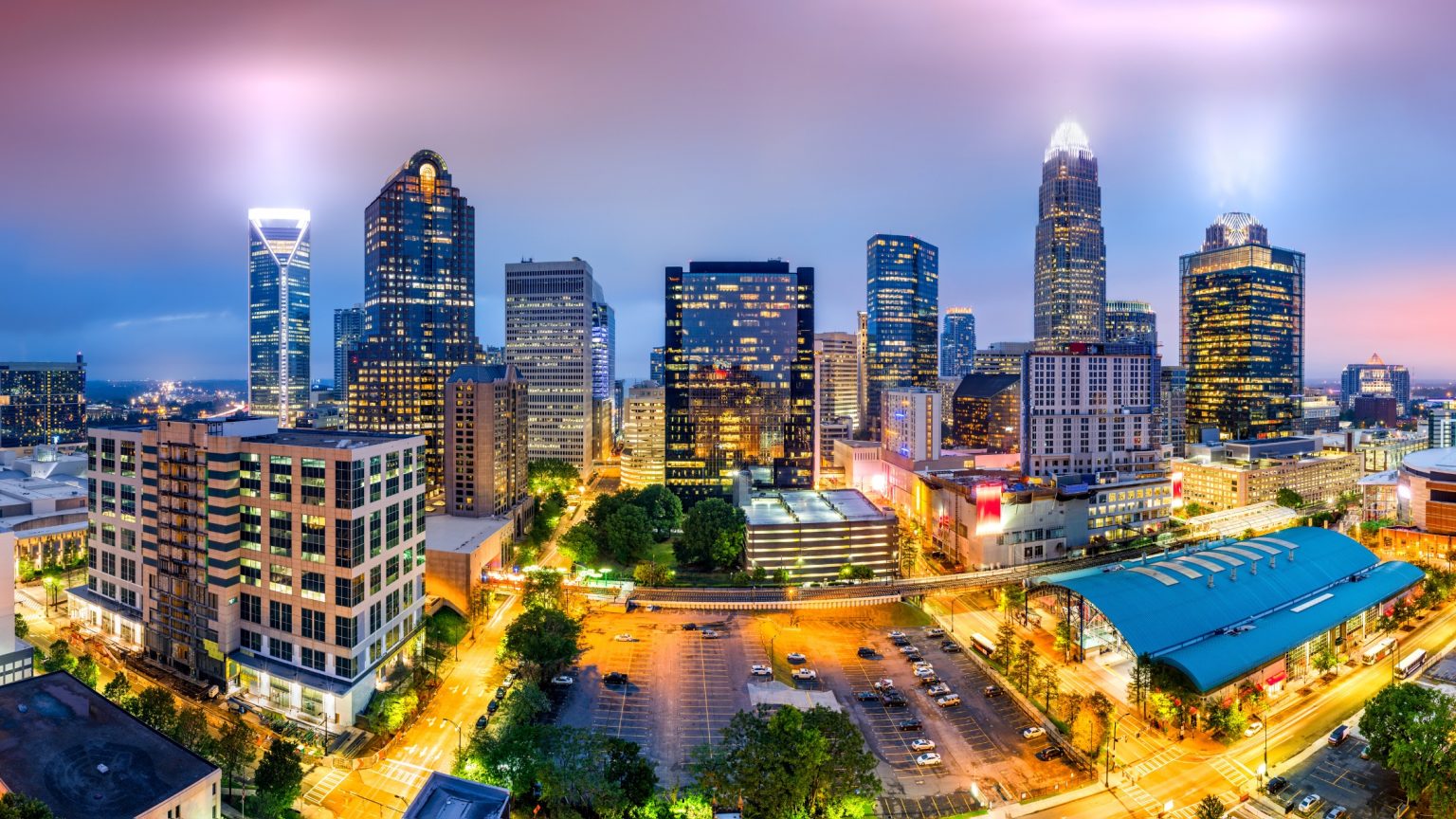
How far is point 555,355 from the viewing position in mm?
179750

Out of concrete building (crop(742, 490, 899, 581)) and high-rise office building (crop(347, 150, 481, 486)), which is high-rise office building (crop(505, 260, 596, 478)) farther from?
concrete building (crop(742, 490, 899, 581))

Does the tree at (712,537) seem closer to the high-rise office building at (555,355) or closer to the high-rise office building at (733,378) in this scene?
the high-rise office building at (733,378)

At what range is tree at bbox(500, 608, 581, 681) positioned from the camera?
64688mm

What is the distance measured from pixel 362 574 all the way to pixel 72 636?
39037 mm

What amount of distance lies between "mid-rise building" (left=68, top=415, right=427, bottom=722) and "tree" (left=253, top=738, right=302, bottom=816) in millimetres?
12847

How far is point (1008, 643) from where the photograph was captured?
69875 millimetres

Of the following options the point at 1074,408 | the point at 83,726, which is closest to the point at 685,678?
the point at 83,726

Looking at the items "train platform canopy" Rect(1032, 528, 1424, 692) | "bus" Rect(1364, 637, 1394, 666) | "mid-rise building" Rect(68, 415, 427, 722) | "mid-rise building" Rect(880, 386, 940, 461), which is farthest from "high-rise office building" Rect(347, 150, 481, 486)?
"bus" Rect(1364, 637, 1394, 666)

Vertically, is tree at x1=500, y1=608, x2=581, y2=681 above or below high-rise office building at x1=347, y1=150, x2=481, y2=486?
below

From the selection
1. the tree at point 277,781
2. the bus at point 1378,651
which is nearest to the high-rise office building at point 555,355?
the tree at point 277,781

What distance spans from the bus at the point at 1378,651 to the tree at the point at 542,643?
7822cm

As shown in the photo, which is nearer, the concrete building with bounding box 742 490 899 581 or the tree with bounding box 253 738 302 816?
the tree with bounding box 253 738 302 816

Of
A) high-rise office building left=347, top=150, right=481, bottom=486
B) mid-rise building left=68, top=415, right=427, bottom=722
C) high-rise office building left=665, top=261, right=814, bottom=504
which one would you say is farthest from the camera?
high-rise office building left=665, top=261, right=814, bottom=504

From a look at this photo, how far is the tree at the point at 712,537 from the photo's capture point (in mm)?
102750
